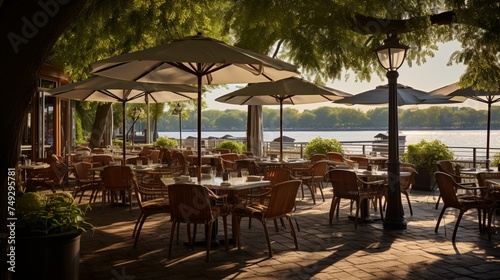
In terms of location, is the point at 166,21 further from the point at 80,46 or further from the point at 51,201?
the point at 51,201

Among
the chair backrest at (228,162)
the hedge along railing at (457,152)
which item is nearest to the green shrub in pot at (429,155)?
the hedge along railing at (457,152)

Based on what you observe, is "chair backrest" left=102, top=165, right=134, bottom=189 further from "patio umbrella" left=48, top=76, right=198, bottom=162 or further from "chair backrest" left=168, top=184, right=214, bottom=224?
"chair backrest" left=168, top=184, right=214, bottom=224

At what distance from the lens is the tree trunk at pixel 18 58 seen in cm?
311

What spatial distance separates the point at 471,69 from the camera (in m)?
8.17

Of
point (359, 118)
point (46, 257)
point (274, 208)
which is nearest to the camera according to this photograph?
point (46, 257)

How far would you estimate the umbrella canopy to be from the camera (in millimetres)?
Answer: 11688

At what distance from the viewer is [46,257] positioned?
3.64 meters

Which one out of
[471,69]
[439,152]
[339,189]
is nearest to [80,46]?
[339,189]

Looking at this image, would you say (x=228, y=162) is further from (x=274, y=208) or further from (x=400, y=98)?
(x=274, y=208)

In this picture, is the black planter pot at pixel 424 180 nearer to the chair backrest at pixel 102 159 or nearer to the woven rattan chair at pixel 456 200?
the woven rattan chair at pixel 456 200

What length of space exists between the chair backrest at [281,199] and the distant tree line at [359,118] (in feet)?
24.1

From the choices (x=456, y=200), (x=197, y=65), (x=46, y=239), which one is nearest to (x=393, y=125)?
(x=456, y=200)

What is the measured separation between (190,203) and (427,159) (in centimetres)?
780

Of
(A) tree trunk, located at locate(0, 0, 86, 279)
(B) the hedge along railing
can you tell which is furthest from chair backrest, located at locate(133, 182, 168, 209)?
(B) the hedge along railing
